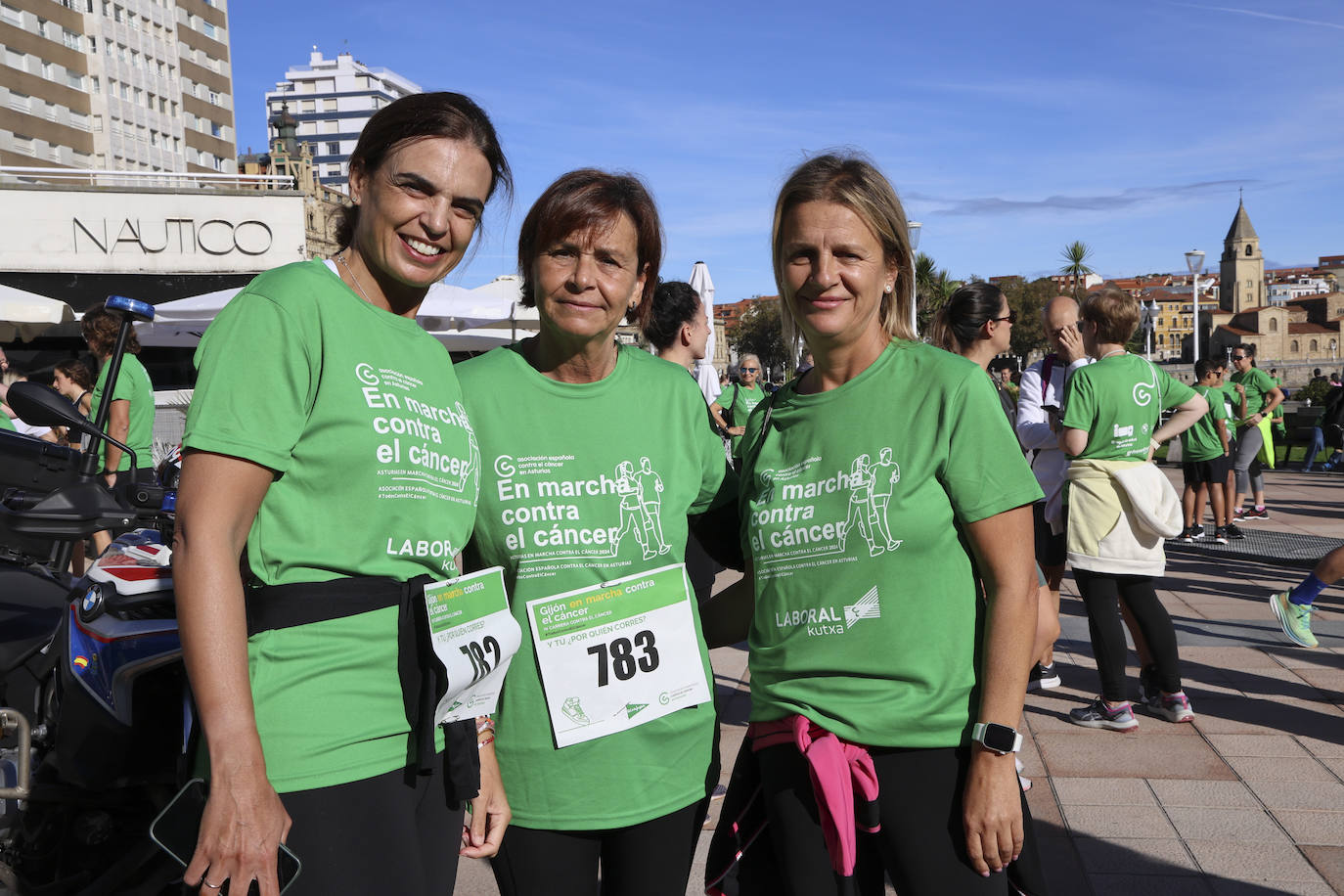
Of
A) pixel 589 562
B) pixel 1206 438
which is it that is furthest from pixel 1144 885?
pixel 1206 438

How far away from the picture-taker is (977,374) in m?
1.93

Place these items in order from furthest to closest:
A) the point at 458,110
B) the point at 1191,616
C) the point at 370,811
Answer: the point at 1191,616
the point at 458,110
the point at 370,811

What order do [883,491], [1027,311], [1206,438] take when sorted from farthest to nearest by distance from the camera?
[1027,311] → [1206,438] → [883,491]

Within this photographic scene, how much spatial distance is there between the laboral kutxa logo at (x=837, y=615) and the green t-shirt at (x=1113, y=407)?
3727mm

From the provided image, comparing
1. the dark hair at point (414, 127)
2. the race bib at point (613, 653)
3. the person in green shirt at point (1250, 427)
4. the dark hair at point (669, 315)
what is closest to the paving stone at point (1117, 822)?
the race bib at point (613, 653)

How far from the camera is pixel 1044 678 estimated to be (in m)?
5.78

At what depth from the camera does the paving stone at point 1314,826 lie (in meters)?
3.65

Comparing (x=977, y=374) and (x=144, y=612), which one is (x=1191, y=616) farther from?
(x=144, y=612)

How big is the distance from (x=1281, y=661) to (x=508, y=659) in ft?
18.7

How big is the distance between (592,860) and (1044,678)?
429 cm

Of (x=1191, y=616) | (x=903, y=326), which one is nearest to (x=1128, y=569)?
(x=1191, y=616)

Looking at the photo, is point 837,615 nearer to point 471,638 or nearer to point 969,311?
point 471,638

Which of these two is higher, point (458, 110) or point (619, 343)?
point (458, 110)

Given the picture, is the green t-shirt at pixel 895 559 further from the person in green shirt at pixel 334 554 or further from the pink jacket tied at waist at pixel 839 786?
the person in green shirt at pixel 334 554
